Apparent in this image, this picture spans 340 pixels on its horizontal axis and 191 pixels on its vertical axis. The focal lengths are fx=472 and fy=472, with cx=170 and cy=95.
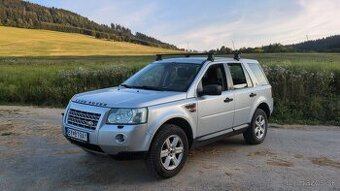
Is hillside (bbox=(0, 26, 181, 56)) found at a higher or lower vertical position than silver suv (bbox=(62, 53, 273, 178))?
higher

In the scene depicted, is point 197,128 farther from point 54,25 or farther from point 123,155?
point 54,25

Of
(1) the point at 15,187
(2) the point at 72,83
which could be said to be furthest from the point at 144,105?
(2) the point at 72,83

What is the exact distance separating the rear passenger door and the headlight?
91.1 inches

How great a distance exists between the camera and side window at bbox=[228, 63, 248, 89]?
795 cm

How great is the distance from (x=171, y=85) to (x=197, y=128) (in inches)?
30.2

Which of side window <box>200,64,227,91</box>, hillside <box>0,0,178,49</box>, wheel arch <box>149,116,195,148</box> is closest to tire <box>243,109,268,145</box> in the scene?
side window <box>200,64,227,91</box>

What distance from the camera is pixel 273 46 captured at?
6438 centimetres

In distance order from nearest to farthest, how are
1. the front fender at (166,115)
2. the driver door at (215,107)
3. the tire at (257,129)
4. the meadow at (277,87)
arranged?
1. the front fender at (166,115)
2. the driver door at (215,107)
3. the tire at (257,129)
4. the meadow at (277,87)

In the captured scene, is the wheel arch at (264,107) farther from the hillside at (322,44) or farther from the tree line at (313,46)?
the hillside at (322,44)

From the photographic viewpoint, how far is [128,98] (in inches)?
246

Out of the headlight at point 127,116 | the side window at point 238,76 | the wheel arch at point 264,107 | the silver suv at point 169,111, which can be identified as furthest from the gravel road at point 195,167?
the side window at point 238,76

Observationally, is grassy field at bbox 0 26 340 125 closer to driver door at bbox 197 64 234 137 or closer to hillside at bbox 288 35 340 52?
driver door at bbox 197 64 234 137

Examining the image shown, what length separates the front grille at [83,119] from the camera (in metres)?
6.06

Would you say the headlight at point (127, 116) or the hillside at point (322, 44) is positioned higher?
the hillside at point (322, 44)
